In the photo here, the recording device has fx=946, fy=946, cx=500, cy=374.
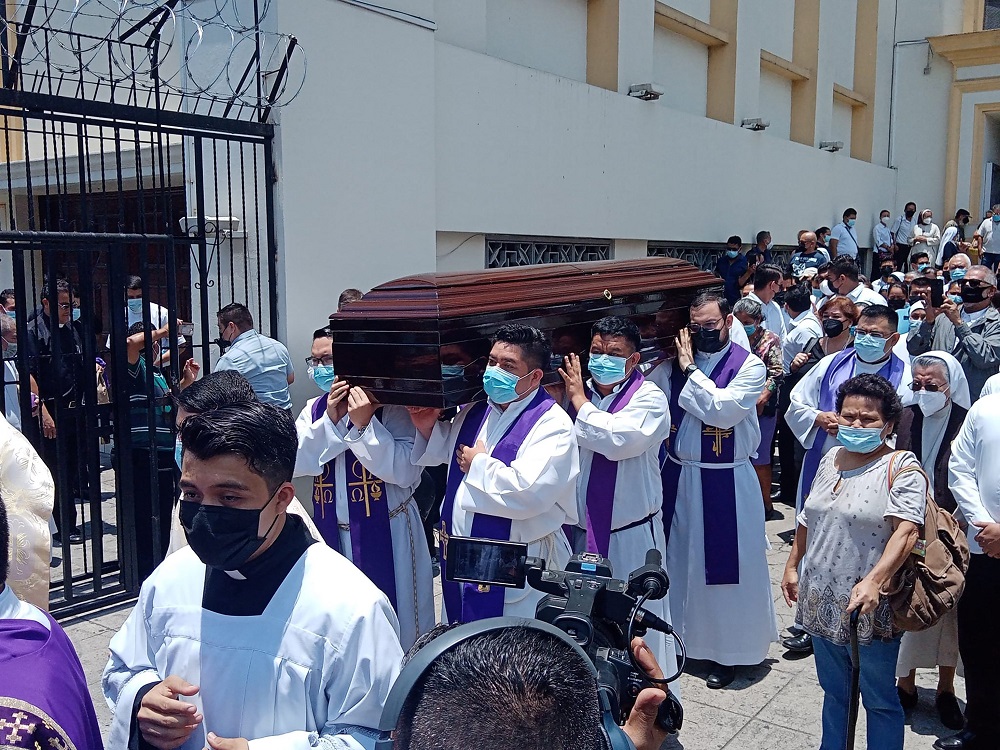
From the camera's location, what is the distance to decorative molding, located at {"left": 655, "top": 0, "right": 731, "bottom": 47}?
1110cm

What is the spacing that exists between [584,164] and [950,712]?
6.63 m

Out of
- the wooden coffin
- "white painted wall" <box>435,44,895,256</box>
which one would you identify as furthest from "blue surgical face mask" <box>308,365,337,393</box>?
"white painted wall" <box>435,44,895,256</box>

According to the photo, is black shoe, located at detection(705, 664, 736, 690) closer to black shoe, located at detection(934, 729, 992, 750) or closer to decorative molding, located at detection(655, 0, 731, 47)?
black shoe, located at detection(934, 729, 992, 750)

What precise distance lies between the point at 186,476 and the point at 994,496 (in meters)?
2.87

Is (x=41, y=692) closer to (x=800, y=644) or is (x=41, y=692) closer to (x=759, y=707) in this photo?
(x=759, y=707)

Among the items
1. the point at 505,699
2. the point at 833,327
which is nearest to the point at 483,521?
the point at 505,699

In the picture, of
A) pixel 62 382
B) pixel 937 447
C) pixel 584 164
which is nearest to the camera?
pixel 937 447

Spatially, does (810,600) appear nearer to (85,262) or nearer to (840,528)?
(840,528)

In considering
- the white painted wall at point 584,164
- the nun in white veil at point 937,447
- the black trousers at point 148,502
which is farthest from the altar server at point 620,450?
the white painted wall at point 584,164

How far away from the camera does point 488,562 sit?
2.07m

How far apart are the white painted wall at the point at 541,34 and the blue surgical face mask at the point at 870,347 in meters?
4.88

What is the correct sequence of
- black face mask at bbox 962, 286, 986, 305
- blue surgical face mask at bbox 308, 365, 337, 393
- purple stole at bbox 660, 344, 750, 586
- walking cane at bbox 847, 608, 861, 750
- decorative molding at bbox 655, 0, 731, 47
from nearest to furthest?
walking cane at bbox 847, 608, 861, 750
blue surgical face mask at bbox 308, 365, 337, 393
purple stole at bbox 660, 344, 750, 586
black face mask at bbox 962, 286, 986, 305
decorative molding at bbox 655, 0, 731, 47

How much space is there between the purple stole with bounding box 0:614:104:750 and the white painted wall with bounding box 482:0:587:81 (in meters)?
7.51

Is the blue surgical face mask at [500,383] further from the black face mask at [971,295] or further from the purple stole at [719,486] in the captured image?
the black face mask at [971,295]
